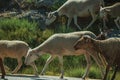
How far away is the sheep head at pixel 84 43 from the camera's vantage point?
17.1 m

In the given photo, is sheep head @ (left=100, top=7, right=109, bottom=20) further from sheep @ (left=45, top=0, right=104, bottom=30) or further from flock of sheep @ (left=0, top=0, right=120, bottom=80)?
flock of sheep @ (left=0, top=0, right=120, bottom=80)

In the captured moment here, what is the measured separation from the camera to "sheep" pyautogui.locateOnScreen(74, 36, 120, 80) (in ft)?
55.6

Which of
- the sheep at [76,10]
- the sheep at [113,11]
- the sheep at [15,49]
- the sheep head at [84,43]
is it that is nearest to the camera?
the sheep head at [84,43]

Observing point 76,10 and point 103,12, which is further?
point 76,10

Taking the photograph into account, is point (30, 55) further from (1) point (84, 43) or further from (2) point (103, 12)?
(2) point (103, 12)

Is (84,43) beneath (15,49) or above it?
above

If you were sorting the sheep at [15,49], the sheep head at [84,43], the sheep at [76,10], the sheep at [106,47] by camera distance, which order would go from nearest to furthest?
the sheep at [106,47] < the sheep head at [84,43] < the sheep at [15,49] < the sheep at [76,10]

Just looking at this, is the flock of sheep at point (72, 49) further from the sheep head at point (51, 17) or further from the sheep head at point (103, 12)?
the sheep head at point (51, 17)

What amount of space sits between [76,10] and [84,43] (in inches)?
320

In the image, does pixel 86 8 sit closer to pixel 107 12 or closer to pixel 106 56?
pixel 107 12

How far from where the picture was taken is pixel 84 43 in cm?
1714

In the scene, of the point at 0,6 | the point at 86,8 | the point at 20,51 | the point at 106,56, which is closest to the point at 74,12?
the point at 86,8

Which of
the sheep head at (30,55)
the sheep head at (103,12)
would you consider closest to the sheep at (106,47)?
the sheep head at (30,55)

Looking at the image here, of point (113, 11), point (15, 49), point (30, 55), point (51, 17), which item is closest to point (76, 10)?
point (51, 17)
